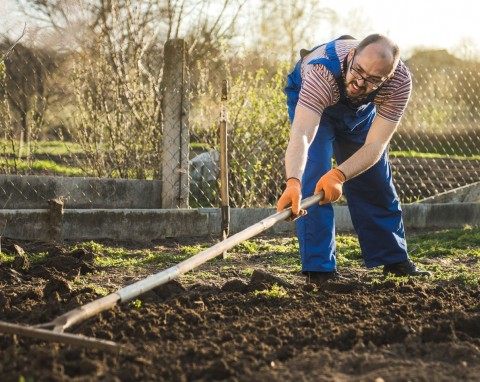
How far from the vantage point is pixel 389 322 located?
3359mm

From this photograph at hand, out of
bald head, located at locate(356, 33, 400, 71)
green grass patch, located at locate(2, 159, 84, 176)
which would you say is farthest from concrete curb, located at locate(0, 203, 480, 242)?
bald head, located at locate(356, 33, 400, 71)

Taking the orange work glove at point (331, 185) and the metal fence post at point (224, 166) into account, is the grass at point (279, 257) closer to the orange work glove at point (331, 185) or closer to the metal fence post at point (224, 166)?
the metal fence post at point (224, 166)

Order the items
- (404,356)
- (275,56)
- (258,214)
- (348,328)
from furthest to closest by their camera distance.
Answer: (275,56) → (258,214) → (348,328) → (404,356)

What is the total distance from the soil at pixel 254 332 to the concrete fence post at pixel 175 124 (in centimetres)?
218

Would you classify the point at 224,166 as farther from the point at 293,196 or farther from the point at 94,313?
the point at 94,313

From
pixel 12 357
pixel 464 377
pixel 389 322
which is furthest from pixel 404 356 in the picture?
pixel 12 357

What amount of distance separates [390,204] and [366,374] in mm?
2338

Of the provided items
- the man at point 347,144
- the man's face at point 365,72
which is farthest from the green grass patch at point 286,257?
the man's face at point 365,72

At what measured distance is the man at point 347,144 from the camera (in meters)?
3.80

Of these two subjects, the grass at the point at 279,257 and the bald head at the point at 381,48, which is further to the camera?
the grass at the point at 279,257

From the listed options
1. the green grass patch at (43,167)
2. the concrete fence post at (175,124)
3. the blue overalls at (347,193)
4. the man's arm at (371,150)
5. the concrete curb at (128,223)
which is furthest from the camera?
the green grass patch at (43,167)

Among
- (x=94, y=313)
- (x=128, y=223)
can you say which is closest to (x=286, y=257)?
(x=128, y=223)

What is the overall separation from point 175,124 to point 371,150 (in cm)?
285

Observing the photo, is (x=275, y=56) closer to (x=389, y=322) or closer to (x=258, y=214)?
(x=258, y=214)
